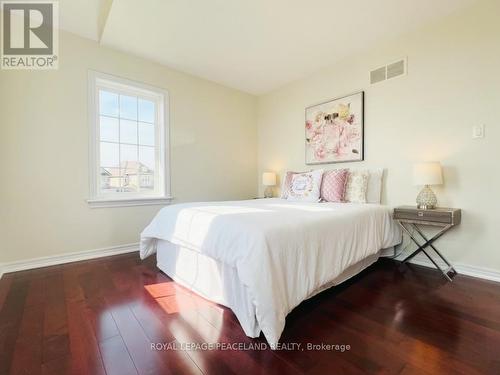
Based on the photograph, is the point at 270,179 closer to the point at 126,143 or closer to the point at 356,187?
the point at 356,187

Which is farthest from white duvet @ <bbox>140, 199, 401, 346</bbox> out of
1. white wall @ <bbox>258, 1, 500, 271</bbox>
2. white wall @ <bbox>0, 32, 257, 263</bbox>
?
white wall @ <bbox>0, 32, 257, 263</bbox>

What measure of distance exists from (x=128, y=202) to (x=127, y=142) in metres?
0.80

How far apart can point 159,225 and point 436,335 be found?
88.3 inches

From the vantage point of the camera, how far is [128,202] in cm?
303

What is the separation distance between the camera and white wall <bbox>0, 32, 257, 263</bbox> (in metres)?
2.34

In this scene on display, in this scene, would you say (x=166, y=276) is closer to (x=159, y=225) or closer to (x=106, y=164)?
(x=159, y=225)

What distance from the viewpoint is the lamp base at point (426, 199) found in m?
2.31

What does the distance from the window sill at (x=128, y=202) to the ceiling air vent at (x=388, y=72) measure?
3.11m

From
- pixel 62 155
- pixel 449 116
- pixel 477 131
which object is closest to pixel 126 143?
pixel 62 155

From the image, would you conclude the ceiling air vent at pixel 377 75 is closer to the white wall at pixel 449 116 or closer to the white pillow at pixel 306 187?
the white wall at pixel 449 116

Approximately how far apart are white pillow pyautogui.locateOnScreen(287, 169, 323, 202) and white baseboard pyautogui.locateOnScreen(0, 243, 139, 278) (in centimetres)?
221

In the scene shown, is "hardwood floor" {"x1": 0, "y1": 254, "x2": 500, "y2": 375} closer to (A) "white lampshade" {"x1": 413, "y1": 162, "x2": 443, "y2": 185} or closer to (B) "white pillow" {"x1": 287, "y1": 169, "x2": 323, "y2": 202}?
(A) "white lampshade" {"x1": 413, "y1": 162, "x2": 443, "y2": 185}

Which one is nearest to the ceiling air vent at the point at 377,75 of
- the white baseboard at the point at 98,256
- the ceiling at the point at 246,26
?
the ceiling at the point at 246,26

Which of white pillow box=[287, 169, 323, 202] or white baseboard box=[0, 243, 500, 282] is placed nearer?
white baseboard box=[0, 243, 500, 282]
